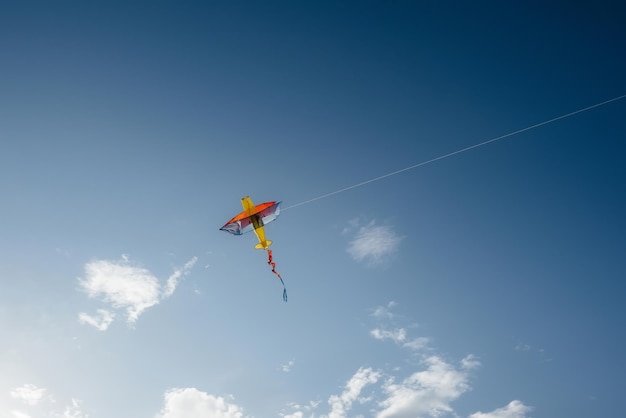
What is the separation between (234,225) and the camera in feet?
59.0

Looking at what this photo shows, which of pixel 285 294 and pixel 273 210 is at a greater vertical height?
pixel 273 210

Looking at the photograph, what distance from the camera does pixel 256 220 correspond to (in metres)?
18.2

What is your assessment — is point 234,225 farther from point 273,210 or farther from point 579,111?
point 579,111

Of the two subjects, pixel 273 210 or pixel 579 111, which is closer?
pixel 579 111

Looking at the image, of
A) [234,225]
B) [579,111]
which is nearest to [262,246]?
[234,225]

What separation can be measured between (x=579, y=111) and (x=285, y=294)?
556 inches

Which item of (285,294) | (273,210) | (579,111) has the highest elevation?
(579,111)

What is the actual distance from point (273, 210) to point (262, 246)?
160 cm

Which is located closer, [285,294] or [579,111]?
[579,111]

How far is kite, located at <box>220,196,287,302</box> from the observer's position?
703 inches

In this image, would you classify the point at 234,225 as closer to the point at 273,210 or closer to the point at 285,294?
the point at 273,210

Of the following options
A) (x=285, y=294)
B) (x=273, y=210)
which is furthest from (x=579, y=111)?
(x=285, y=294)

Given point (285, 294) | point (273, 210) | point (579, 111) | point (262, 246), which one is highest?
point (579, 111)

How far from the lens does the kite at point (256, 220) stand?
17.9 metres
